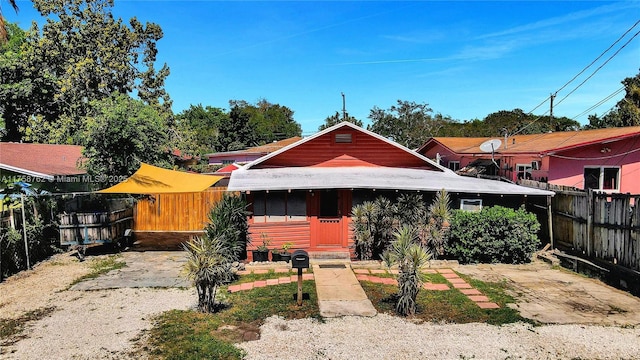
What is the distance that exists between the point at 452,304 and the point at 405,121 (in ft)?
151

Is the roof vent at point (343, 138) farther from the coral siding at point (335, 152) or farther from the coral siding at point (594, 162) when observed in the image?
the coral siding at point (594, 162)

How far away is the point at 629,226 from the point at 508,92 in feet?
112

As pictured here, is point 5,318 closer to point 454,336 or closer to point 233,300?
point 233,300

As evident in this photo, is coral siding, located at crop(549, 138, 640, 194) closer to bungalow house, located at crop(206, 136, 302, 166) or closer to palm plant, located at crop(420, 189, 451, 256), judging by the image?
palm plant, located at crop(420, 189, 451, 256)

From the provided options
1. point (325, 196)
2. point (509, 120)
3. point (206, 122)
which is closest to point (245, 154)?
point (325, 196)

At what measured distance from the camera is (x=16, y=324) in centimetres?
749

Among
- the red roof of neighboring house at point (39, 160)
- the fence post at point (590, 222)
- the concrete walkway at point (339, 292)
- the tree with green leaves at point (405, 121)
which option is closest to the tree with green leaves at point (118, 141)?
the red roof of neighboring house at point (39, 160)

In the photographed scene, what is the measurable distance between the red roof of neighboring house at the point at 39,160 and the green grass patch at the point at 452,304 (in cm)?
1680

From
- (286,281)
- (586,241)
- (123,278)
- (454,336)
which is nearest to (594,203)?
(586,241)

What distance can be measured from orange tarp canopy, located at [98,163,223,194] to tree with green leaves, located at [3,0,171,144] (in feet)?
55.6

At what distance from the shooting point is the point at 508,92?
39.4m

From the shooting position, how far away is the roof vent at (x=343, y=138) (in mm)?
15617

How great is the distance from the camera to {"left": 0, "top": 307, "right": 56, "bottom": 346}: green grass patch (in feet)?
22.5

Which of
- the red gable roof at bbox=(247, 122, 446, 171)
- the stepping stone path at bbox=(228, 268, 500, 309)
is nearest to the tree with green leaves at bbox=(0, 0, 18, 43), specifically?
the red gable roof at bbox=(247, 122, 446, 171)
